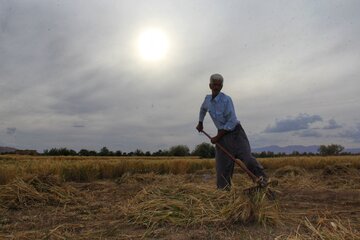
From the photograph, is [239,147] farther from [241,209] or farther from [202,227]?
[202,227]

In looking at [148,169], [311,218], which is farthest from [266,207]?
[148,169]

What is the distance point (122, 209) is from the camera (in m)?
4.12

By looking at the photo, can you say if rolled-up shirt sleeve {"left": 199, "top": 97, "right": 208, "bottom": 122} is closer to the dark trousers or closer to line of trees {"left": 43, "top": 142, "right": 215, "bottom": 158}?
the dark trousers

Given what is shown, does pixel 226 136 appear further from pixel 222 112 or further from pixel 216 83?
pixel 216 83

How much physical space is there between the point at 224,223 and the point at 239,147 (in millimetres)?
1435

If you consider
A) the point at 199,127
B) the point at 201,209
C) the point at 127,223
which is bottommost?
the point at 127,223

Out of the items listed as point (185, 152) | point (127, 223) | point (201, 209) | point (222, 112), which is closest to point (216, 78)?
point (222, 112)

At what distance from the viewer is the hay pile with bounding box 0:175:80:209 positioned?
502 cm

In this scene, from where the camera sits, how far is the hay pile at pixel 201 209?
3.40 meters

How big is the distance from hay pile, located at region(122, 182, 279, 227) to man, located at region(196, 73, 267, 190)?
60 centimetres

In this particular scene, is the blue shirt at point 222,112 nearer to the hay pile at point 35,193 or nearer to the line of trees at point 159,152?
the hay pile at point 35,193

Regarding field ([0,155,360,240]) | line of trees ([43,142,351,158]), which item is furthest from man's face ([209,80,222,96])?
line of trees ([43,142,351,158])

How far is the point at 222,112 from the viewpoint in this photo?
468 centimetres

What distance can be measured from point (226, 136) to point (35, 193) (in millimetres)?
2715
